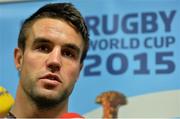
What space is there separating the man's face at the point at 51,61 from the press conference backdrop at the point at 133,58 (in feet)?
2.66

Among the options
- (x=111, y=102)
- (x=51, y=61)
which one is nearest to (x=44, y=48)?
(x=51, y=61)

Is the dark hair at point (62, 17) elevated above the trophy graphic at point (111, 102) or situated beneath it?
elevated above

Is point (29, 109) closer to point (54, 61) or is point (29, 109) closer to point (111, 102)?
point (54, 61)

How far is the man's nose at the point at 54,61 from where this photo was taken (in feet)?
1.87

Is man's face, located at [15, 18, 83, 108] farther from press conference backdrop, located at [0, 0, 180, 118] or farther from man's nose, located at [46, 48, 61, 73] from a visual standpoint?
press conference backdrop, located at [0, 0, 180, 118]

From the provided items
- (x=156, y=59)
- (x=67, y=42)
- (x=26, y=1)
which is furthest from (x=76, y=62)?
(x=26, y=1)

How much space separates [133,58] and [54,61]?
88 centimetres

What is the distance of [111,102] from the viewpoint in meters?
1.40

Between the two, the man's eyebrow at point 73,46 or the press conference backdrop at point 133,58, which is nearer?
the man's eyebrow at point 73,46

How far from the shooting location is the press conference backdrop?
1.39 m

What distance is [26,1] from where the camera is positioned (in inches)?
60.9

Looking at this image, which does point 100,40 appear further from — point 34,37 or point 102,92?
point 34,37

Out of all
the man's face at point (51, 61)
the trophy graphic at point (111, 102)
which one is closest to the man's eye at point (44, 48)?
the man's face at point (51, 61)

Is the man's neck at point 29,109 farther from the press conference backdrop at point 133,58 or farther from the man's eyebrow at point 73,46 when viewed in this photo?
the press conference backdrop at point 133,58
